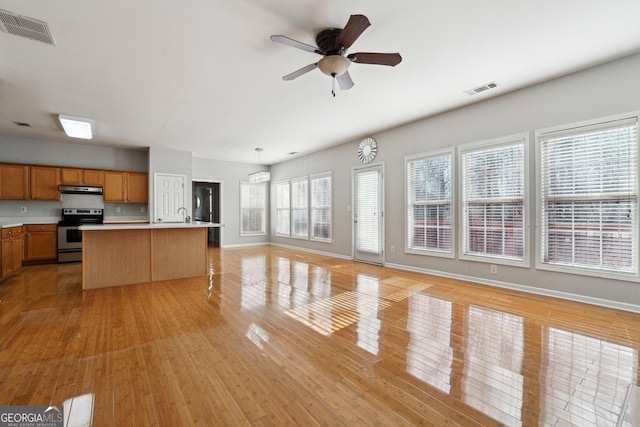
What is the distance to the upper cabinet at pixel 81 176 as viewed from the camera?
6.54 m

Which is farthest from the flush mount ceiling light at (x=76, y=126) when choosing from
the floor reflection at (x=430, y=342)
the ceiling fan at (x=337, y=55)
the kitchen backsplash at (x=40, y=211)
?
the floor reflection at (x=430, y=342)

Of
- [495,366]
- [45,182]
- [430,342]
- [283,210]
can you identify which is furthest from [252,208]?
[495,366]

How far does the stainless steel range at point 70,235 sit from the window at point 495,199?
7.99m

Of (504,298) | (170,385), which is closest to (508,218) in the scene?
(504,298)

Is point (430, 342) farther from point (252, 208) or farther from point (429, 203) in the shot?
point (252, 208)

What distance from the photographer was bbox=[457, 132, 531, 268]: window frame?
397 cm

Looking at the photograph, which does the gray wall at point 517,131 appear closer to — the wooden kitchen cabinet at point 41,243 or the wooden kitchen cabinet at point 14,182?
the wooden kitchen cabinet at point 41,243

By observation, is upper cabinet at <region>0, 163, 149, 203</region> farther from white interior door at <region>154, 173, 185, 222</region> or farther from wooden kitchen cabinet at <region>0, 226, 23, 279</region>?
wooden kitchen cabinet at <region>0, 226, 23, 279</region>

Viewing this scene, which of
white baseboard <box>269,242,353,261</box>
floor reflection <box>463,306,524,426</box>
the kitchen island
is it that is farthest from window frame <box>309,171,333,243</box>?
floor reflection <box>463,306,524,426</box>

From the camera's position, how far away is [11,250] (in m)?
5.04

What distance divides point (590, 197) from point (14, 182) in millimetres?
10139

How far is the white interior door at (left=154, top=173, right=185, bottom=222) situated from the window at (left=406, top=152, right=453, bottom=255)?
18.1ft

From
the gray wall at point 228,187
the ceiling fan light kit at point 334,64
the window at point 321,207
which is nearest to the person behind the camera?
the ceiling fan light kit at point 334,64

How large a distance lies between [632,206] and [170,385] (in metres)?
4.85
